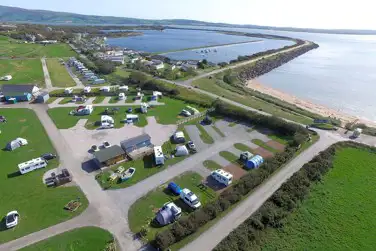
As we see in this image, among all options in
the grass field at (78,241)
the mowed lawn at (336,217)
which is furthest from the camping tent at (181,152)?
the mowed lawn at (336,217)

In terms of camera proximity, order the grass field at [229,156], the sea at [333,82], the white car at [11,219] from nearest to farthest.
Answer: the white car at [11,219] → the grass field at [229,156] → the sea at [333,82]

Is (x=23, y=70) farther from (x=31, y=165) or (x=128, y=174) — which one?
→ (x=128, y=174)

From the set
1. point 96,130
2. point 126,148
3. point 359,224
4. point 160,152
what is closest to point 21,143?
point 96,130

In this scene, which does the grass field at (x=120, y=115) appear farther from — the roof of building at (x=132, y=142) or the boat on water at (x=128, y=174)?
the boat on water at (x=128, y=174)

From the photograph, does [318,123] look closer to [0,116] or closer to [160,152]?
[160,152]

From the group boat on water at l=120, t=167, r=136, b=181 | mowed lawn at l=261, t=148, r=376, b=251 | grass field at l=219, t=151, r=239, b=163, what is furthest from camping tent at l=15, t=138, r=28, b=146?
mowed lawn at l=261, t=148, r=376, b=251

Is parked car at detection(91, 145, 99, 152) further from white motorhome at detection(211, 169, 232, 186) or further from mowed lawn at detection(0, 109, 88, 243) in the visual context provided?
white motorhome at detection(211, 169, 232, 186)

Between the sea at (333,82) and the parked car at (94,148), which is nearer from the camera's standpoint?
the parked car at (94,148)
